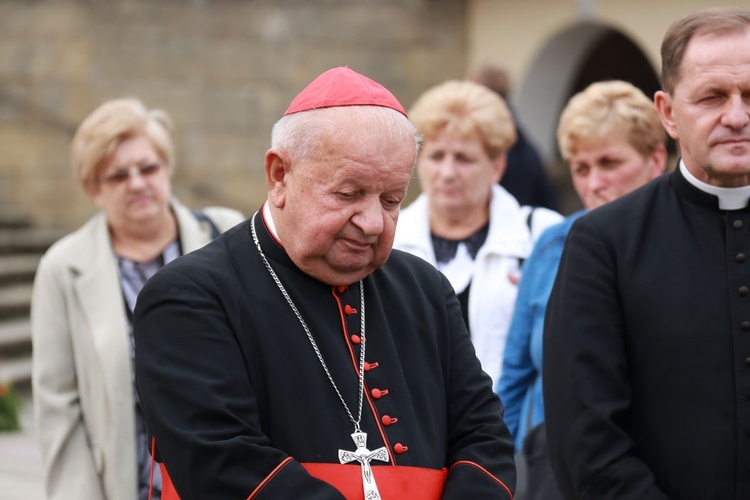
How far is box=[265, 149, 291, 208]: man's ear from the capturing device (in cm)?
278

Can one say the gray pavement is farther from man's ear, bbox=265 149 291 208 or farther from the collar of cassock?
man's ear, bbox=265 149 291 208

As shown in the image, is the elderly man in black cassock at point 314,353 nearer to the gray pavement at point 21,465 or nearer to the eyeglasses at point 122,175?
the eyeglasses at point 122,175

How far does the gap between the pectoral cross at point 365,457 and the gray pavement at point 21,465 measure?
15.1ft

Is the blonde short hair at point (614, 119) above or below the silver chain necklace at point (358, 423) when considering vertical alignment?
above

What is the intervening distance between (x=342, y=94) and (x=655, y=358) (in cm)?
104

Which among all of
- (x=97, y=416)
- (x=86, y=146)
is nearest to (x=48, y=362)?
(x=97, y=416)

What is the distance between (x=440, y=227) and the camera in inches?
193

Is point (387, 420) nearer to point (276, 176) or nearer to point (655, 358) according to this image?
point (276, 176)

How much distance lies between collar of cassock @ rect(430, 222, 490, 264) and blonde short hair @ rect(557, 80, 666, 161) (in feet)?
1.76

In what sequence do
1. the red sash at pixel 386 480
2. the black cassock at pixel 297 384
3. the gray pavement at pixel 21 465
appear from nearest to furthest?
the black cassock at pixel 297 384
the red sash at pixel 386 480
the gray pavement at pixel 21 465

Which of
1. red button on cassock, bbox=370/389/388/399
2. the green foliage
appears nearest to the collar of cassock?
red button on cassock, bbox=370/389/388/399

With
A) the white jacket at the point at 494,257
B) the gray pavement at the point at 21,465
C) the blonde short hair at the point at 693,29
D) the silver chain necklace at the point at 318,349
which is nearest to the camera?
the silver chain necklace at the point at 318,349

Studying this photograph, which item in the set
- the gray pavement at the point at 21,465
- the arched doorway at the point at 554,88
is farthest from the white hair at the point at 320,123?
the arched doorway at the point at 554,88

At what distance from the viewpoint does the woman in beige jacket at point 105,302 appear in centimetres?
427
